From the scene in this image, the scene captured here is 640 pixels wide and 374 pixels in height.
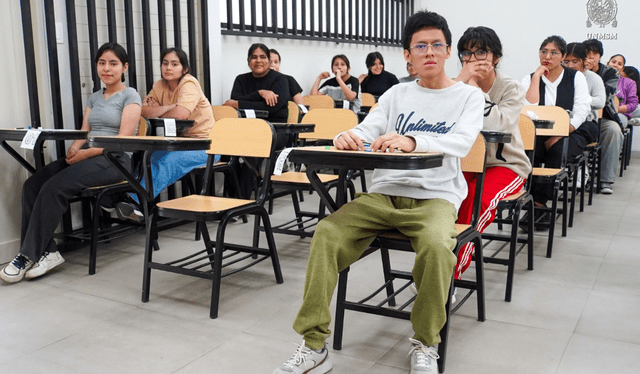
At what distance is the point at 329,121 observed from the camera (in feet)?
12.4

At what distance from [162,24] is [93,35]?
60cm

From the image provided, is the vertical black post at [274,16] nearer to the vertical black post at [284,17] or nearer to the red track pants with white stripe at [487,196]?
the vertical black post at [284,17]

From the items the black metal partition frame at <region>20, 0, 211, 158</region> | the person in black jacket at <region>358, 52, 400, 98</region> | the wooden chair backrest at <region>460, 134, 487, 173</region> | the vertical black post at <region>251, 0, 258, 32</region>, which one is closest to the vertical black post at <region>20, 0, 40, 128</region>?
the black metal partition frame at <region>20, 0, 211, 158</region>

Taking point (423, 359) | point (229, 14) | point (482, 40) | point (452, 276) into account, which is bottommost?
point (423, 359)

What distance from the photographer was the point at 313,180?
202 cm

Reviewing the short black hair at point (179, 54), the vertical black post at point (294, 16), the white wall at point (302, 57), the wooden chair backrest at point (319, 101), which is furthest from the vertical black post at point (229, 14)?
the short black hair at point (179, 54)

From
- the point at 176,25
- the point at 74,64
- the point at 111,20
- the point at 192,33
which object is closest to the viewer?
the point at 74,64

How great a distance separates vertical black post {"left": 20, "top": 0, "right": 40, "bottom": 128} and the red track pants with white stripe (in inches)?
97.2

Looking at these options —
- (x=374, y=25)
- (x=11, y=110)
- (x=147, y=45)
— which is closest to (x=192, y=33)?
(x=147, y=45)

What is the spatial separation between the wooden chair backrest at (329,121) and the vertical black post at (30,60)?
1.62m

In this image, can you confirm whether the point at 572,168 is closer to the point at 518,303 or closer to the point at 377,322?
the point at 518,303

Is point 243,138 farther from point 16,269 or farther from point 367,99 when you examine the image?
point 367,99

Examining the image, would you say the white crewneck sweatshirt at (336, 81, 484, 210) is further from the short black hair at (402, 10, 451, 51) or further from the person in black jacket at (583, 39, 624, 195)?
the person in black jacket at (583, 39, 624, 195)

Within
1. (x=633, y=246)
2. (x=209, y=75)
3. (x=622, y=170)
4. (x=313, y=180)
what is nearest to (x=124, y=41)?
(x=209, y=75)
